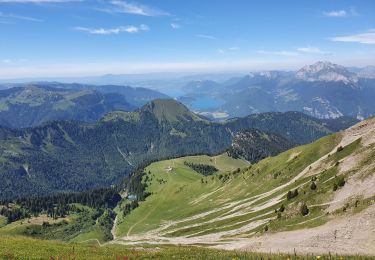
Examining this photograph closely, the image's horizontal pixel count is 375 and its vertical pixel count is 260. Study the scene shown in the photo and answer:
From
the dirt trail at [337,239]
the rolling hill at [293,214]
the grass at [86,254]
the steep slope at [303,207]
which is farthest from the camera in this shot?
the steep slope at [303,207]

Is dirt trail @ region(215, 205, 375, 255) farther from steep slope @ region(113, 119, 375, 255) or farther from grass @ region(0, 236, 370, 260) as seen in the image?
grass @ region(0, 236, 370, 260)

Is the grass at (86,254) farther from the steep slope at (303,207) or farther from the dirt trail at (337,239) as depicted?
the steep slope at (303,207)

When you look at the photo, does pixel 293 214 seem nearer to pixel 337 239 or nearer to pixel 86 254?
pixel 337 239

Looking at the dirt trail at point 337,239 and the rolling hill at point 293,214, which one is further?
the dirt trail at point 337,239

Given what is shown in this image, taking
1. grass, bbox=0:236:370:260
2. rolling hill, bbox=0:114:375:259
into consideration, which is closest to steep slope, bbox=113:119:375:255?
rolling hill, bbox=0:114:375:259

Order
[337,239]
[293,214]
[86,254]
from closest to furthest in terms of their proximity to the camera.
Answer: [86,254] → [337,239] → [293,214]

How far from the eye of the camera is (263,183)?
176 meters

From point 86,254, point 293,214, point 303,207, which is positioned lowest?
point 293,214

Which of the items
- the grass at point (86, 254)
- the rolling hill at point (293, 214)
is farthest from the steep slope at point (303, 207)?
the grass at point (86, 254)

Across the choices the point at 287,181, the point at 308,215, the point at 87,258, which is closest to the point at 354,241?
the point at 308,215

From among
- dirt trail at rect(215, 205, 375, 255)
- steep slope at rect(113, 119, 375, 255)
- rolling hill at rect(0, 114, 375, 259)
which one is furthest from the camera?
steep slope at rect(113, 119, 375, 255)

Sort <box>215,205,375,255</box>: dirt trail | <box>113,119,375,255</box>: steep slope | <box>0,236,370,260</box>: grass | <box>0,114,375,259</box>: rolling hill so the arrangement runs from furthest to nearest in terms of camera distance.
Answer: <box>113,119,375,255</box>: steep slope < <box>215,205,375,255</box>: dirt trail < <box>0,114,375,259</box>: rolling hill < <box>0,236,370,260</box>: grass

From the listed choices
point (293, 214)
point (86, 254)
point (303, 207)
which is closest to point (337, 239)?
point (303, 207)

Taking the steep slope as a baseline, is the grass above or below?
above
